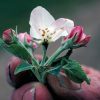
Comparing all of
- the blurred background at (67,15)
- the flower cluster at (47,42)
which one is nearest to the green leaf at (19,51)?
the flower cluster at (47,42)

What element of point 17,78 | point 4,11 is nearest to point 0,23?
point 4,11

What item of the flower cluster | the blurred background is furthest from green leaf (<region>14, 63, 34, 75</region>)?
the blurred background

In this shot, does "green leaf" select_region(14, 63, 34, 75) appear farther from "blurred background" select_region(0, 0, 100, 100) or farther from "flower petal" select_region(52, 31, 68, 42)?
"blurred background" select_region(0, 0, 100, 100)

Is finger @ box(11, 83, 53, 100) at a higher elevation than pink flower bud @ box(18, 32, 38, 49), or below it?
below

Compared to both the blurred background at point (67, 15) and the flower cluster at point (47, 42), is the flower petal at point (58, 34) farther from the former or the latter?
the blurred background at point (67, 15)

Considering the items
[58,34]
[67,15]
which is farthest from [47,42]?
[67,15]

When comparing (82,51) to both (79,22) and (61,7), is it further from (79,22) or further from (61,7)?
(61,7)

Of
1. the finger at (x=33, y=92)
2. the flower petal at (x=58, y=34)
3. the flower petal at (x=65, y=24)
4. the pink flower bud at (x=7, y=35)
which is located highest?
the pink flower bud at (x=7, y=35)
